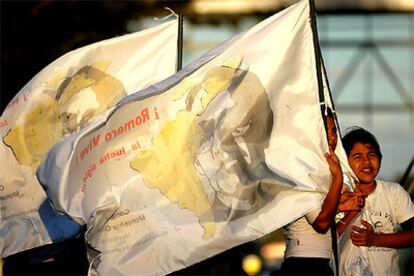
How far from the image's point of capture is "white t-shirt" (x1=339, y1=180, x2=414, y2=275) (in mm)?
10453

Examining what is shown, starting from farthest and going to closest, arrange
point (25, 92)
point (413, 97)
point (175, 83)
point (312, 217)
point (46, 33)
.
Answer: point (413, 97)
point (46, 33)
point (25, 92)
point (175, 83)
point (312, 217)

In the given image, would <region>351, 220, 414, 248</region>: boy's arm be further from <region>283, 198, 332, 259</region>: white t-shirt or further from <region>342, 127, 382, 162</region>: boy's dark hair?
<region>342, 127, 382, 162</region>: boy's dark hair

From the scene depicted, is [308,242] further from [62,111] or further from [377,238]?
[62,111]

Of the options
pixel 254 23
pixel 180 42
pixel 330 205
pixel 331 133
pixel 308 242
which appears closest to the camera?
pixel 330 205

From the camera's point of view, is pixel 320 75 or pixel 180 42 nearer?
pixel 320 75

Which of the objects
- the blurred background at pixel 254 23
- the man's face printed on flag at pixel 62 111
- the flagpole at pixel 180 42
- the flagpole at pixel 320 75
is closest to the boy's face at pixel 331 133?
the flagpole at pixel 320 75

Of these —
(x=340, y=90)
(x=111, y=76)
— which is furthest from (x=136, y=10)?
(x=111, y=76)

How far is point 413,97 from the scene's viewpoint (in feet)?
84.0

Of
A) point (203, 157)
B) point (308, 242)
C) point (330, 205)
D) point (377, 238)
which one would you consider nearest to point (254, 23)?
point (203, 157)

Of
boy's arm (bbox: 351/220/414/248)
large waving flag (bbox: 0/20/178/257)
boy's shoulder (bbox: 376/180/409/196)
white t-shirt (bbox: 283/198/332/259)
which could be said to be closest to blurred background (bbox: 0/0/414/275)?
large waving flag (bbox: 0/20/178/257)

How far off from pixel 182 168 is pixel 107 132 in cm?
56

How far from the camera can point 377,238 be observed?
10406mm

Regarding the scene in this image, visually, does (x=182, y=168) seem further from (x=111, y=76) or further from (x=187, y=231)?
(x=111, y=76)

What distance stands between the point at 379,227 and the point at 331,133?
0.69m
